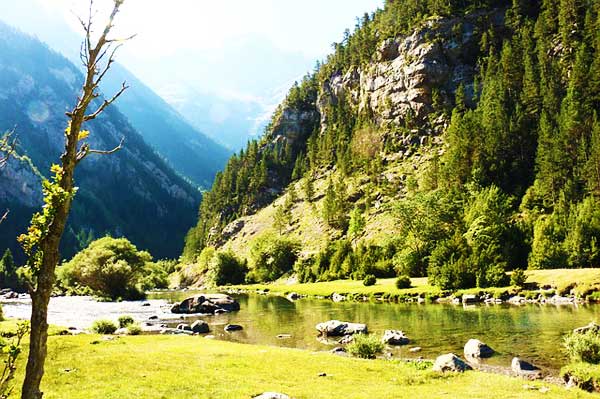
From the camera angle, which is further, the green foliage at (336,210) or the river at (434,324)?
the green foliage at (336,210)

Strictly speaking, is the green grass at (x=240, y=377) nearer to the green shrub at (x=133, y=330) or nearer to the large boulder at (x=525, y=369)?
the large boulder at (x=525, y=369)

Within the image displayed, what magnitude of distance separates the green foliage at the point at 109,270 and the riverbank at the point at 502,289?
4564 centimetres

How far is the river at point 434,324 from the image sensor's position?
3956 cm

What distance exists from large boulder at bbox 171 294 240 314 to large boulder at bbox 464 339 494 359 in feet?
171

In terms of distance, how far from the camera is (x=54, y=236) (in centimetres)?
1362

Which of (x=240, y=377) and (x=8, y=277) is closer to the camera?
(x=240, y=377)

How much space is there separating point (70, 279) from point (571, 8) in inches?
7546

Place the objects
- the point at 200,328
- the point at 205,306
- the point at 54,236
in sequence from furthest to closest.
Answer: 1. the point at 205,306
2. the point at 200,328
3. the point at 54,236

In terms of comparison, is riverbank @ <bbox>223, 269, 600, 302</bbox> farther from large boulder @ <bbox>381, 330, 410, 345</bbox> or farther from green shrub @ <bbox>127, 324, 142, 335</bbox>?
green shrub @ <bbox>127, 324, 142, 335</bbox>

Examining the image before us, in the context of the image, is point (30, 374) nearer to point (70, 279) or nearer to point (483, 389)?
point (483, 389)

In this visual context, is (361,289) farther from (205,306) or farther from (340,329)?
(340,329)

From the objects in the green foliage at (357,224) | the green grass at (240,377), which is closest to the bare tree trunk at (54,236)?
the green grass at (240,377)

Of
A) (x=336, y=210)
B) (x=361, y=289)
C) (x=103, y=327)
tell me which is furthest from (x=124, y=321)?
(x=336, y=210)

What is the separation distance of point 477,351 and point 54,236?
3283cm
